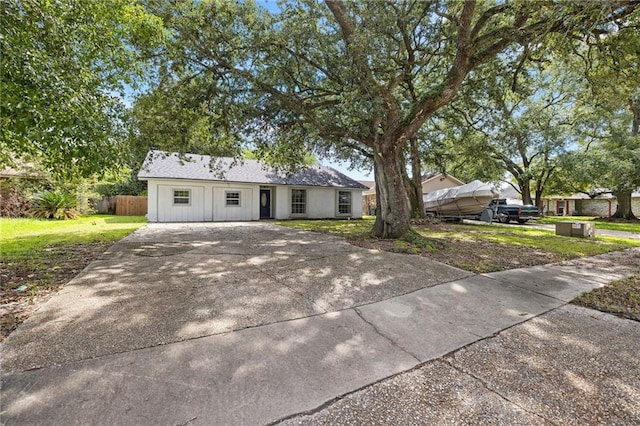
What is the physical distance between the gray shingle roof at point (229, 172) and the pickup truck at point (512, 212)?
A: 26.7ft

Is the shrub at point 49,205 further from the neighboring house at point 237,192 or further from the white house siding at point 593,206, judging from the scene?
the white house siding at point 593,206

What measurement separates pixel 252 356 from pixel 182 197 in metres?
14.4

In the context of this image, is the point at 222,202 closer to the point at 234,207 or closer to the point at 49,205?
the point at 234,207

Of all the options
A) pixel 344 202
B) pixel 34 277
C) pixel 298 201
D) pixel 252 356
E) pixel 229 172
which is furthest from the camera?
pixel 344 202

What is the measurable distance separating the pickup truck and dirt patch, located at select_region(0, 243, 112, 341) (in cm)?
1855

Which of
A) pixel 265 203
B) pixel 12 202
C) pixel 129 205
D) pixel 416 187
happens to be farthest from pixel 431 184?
pixel 12 202

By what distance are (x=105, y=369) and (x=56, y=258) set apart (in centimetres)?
497

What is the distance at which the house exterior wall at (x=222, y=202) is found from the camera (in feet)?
47.5

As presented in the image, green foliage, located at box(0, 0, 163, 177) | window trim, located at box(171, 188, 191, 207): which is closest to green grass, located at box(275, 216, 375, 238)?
window trim, located at box(171, 188, 191, 207)

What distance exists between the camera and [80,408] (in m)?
1.74

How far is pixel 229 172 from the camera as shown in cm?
1672

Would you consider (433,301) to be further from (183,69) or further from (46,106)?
(183,69)

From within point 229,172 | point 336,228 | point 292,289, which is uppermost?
point 229,172

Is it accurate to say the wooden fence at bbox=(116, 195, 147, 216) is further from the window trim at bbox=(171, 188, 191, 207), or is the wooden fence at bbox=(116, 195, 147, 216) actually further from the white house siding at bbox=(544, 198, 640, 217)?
the white house siding at bbox=(544, 198, 640, 217)
